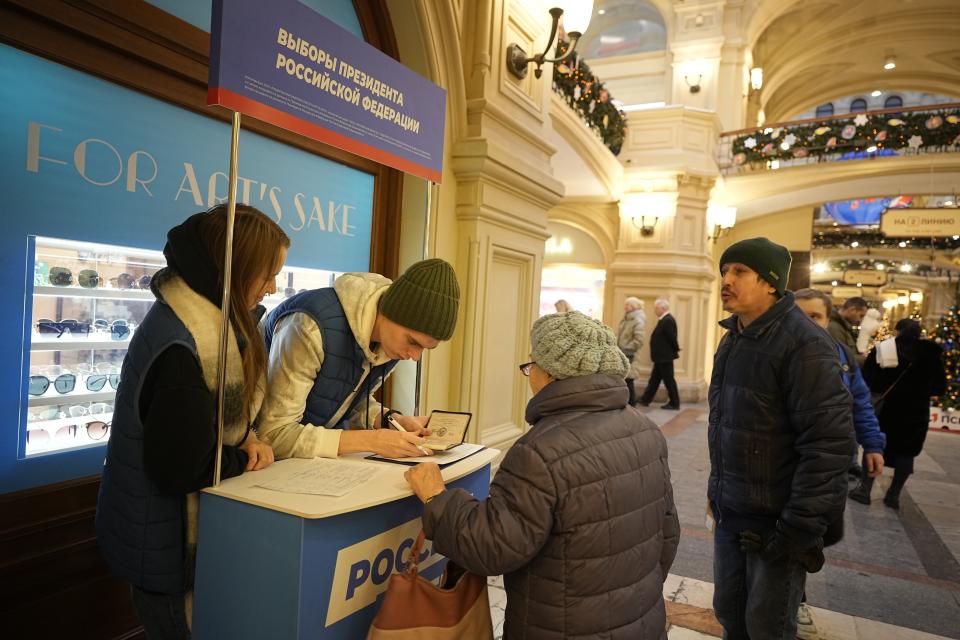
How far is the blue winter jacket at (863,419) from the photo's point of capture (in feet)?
9.90

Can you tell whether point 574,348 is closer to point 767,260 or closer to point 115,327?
point 767,260

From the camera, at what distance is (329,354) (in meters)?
1.70

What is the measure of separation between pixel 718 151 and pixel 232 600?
38.1 ft

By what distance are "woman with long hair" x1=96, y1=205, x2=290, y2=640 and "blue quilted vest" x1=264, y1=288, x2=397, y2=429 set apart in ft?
0.72

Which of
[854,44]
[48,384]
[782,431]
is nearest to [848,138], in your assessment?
[854,44]

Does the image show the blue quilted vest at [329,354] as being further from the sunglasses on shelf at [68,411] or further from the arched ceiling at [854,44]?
the arched ceiling at [854,44]

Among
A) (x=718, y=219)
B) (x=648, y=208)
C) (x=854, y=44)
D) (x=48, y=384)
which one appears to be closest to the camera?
(x=48, y=384)

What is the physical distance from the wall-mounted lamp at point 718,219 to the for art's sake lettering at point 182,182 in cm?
913

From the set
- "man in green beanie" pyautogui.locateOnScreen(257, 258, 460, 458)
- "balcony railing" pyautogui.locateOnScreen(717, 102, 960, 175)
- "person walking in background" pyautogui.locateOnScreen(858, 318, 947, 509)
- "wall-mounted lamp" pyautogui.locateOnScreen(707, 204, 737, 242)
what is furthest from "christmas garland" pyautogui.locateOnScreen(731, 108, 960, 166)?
"man in green beanie" pyautogui.locateOnScreen(257, 258, 460, 458)

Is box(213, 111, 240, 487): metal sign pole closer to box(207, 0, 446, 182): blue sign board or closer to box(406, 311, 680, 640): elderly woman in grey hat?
box(207, 0, 446, 182): blue sign board

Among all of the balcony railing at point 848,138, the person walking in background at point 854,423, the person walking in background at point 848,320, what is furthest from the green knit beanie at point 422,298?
the balcony railing at point 848,138

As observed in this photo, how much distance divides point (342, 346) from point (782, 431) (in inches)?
62.2

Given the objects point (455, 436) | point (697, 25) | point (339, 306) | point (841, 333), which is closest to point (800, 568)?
point (455, 436)

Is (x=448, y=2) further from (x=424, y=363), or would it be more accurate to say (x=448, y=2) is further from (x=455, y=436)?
(x=455, y=436)
